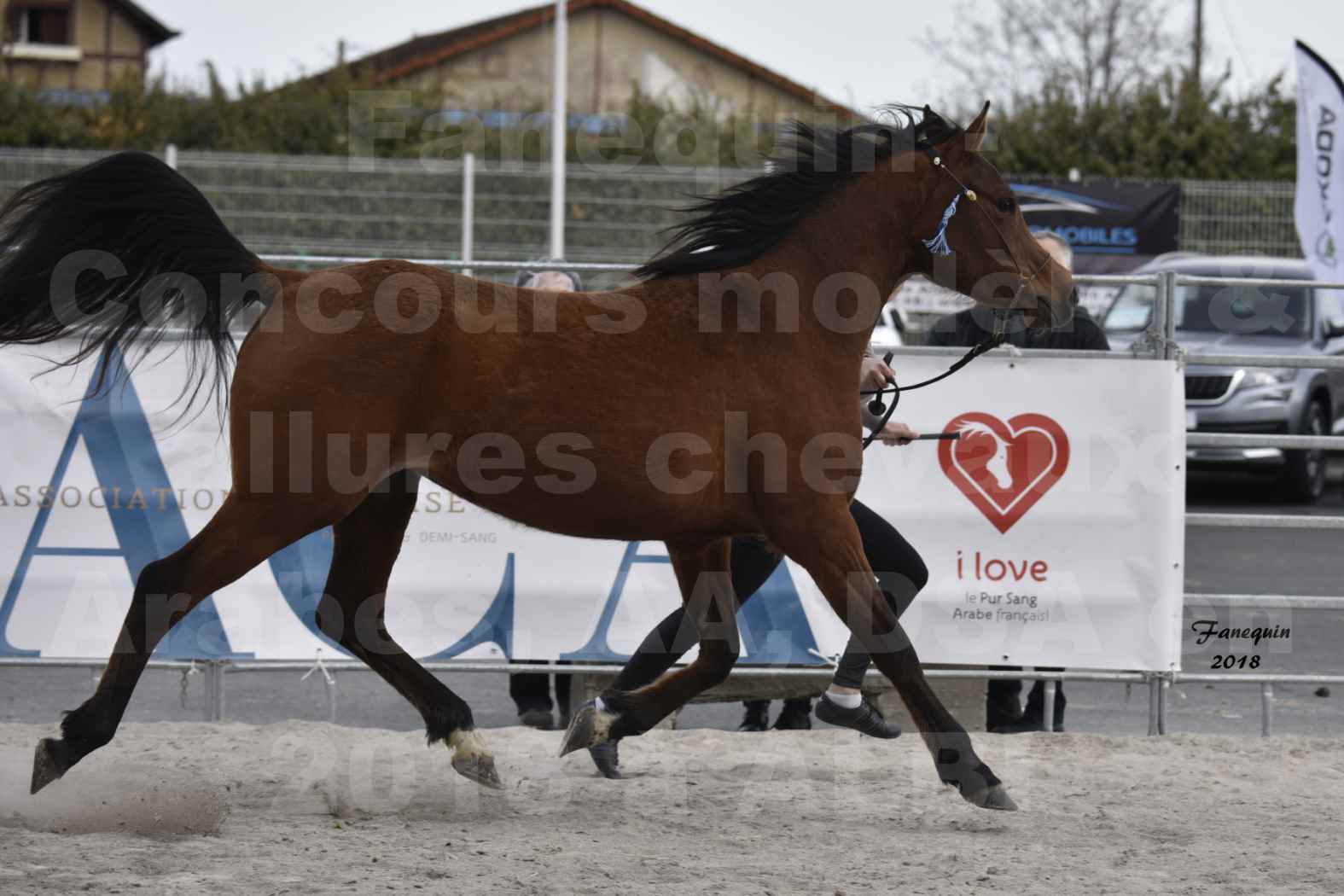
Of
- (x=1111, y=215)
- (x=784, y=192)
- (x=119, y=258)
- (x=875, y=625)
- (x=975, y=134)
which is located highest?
(x=1111, y=215)

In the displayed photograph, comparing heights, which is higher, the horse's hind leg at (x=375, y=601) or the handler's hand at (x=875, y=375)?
the handler's hand at (x=875, y=375)

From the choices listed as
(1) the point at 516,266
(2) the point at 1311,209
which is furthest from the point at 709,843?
(2) the point at 1311,209

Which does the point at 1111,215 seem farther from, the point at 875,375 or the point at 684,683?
the point at 684,683

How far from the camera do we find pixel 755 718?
645cm

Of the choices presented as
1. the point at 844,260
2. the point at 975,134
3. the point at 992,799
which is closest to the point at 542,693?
the point at 992,799

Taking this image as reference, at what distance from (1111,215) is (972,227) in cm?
1302

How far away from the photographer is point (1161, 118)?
846 inches

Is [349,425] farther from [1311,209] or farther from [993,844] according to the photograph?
[1311,209]

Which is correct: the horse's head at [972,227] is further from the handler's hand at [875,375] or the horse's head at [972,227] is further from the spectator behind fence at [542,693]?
the spectator behind fence at [542,693]

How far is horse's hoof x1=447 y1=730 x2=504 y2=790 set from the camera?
15.7 ft

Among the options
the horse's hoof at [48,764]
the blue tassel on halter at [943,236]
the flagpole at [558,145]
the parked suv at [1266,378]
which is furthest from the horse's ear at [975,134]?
the flagpole at [558,145]

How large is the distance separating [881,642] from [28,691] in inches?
162

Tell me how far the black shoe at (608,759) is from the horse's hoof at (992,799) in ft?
4.02

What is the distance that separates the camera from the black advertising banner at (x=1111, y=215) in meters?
17.0
